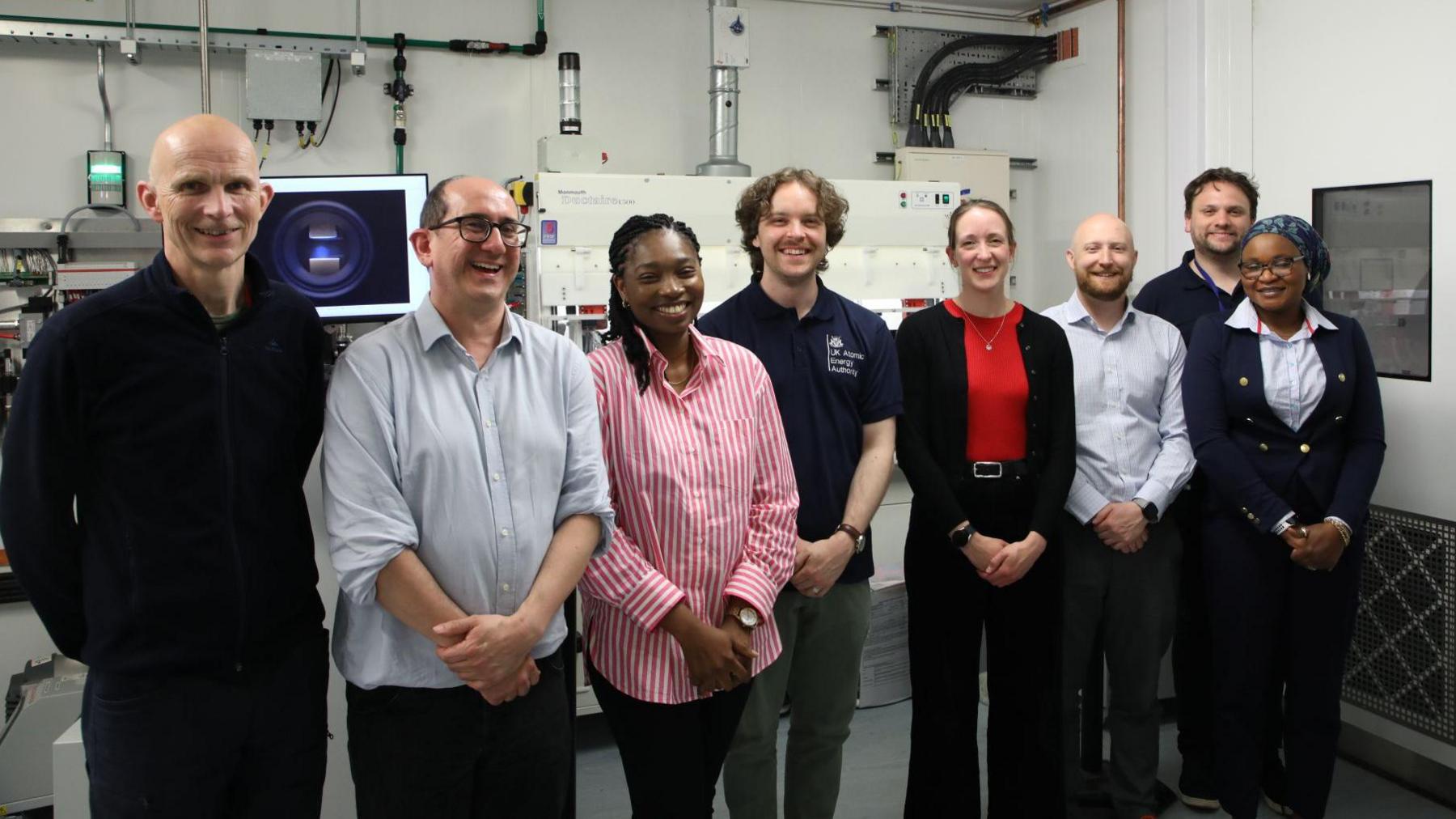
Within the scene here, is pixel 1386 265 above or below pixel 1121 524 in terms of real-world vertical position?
above

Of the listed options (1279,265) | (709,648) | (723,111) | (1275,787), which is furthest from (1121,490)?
(723,111)

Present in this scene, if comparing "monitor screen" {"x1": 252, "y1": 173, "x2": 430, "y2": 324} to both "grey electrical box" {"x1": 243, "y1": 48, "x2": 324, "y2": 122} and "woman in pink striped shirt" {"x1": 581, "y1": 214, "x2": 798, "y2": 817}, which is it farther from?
"grey electrical box" {"x1": 243, "y1": 48, "x2": 324, "y2": 122}

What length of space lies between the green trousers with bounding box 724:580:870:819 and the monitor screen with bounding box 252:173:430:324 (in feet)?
4.41

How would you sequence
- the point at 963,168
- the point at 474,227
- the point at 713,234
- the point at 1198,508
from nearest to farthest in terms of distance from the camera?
1. the point at 474,227
2. the point at 1198,508
3. the point at 713,234
4. the point at 963,168

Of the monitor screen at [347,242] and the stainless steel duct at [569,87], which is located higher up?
the stainless steel duct at [569,87]

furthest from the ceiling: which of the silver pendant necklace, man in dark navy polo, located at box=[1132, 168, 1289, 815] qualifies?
the silver pendant necklace

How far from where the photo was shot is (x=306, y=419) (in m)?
1.54

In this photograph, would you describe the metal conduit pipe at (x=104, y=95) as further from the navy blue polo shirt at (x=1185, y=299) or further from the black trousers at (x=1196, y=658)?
the black trousers at (x=1196, y=658)

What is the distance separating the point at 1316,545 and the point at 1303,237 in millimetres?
680

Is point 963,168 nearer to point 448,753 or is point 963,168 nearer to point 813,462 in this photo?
point 813,462

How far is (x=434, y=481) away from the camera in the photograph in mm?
1438

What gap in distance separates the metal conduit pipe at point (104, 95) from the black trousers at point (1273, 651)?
3.82 meters

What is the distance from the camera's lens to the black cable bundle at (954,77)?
474 centimetres

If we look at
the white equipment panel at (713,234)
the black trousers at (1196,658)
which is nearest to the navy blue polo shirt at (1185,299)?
the black trousers at (1196,658)
